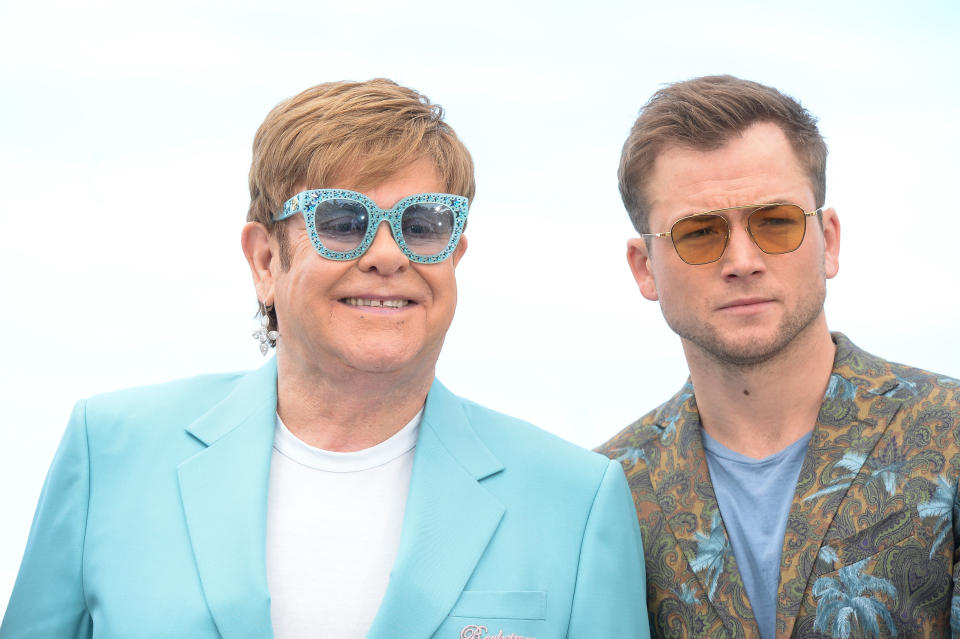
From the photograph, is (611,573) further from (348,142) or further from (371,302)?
(348,142)

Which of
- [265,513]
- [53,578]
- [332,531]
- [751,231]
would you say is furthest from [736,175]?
[53,578]

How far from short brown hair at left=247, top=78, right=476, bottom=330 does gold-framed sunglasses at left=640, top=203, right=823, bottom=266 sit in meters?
0.89

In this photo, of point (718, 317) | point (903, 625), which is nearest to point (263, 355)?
point (718, 317)

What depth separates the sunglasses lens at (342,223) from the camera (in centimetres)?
329

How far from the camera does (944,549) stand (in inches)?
136

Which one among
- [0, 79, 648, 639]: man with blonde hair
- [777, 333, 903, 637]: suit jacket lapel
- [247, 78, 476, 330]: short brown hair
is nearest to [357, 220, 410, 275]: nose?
[0, 79, 648, 639]: man with blonde hair

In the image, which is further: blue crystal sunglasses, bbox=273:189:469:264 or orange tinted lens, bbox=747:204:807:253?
orange tinted lens, bbox=747:204:807:253

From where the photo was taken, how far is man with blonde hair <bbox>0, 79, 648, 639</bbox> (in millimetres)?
3199

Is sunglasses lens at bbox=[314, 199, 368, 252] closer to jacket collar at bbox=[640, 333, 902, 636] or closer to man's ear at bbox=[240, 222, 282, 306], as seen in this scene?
man's ear at bbox=[240, 222, 282, 306]

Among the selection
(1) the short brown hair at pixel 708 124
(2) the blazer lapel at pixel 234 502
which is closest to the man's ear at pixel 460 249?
(2) the blazer lapel at pixel 234 502

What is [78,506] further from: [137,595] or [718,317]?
[718,317]

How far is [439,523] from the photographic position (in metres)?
3.33

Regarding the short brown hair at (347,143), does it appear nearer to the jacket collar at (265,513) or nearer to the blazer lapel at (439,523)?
the jacket collar at (265,513)

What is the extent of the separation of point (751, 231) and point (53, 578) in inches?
105
